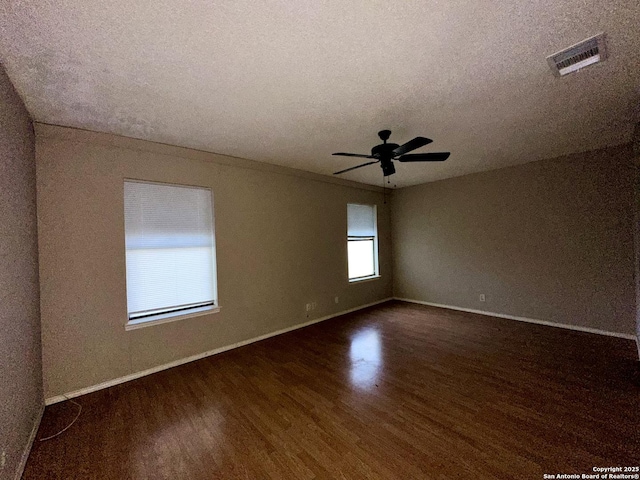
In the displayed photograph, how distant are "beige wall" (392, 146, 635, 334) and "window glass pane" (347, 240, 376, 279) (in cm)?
97

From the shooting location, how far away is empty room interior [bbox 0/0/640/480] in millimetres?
1521

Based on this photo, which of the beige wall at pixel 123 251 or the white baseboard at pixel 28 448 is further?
the beige wall at pixel 123 251

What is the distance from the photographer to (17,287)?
1.74m

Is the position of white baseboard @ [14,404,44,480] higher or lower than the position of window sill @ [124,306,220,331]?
lower

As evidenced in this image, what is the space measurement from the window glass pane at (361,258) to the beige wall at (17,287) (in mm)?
4370

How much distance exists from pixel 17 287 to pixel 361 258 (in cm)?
490

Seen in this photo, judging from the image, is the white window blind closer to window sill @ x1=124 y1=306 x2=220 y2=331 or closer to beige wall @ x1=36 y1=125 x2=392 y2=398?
beige wall @ x1=36 y1=125 x2=392 y2=398

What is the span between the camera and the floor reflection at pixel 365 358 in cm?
261

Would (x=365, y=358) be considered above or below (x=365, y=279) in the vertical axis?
below

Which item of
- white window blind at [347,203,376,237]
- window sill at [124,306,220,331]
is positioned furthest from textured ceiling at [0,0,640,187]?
white window blind at [347,203,376,237]

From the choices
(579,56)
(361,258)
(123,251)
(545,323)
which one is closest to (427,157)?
(579,56)

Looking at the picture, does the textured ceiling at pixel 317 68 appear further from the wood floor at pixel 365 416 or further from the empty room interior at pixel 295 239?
the wood floor at pixel 365 416

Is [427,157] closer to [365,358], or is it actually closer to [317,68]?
[317,68]

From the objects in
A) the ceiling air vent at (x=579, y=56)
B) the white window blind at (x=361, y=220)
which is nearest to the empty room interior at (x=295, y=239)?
the ceiling air vent at (x=579, y=56)
